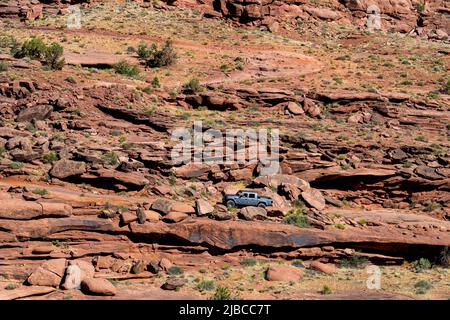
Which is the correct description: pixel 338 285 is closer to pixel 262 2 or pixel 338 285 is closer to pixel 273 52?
pixel 273 52

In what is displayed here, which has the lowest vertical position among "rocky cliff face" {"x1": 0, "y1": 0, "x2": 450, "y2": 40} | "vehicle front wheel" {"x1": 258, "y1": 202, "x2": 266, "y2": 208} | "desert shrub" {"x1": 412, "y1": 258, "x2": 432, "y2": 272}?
"desert shrub" {"x1": 412, "y1": 258, "x2": 432, "y2": 272}

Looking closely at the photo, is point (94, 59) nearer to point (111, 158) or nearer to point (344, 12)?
point (111, 158)

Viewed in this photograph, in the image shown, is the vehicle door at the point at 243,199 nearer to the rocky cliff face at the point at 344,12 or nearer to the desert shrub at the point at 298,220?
the desert shrub at the point at 298,220

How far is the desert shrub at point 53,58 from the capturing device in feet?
111

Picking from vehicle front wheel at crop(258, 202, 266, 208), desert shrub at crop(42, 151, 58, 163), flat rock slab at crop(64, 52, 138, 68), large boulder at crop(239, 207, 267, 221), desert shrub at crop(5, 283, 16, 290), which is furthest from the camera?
flat rock slab at crop(64, 52, 138, 68)

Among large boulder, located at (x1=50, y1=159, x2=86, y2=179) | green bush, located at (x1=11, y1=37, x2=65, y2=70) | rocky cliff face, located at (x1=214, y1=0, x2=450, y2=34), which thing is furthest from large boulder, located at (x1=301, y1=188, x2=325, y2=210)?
rocky cliff face, located at (x1=214, y1=0, x2=450, y2=34)

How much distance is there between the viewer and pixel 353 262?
68.1 ft

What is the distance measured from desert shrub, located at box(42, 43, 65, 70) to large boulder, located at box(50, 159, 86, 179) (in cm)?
1367

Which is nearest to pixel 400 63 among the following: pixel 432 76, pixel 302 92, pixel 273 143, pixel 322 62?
pixel 432 76

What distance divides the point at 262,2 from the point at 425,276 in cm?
3817

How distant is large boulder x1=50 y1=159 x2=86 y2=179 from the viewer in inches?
872

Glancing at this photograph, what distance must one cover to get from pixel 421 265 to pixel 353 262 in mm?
3095

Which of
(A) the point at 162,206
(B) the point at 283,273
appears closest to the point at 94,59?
(A) the point at 162,206

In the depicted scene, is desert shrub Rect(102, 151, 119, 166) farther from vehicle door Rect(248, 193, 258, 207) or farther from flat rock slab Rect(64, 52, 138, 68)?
flat rock slab Rect(64, 52, 138, 68)
